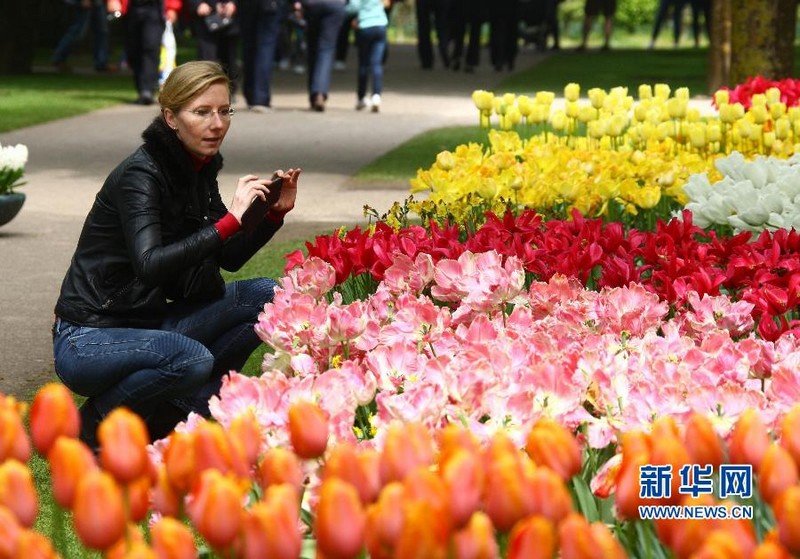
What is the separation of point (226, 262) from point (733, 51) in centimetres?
969

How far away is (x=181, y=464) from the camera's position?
2188mm

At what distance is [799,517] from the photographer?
186cm

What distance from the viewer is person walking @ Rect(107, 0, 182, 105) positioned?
1709 cm

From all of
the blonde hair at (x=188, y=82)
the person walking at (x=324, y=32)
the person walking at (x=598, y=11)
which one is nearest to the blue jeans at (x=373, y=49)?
the person walking at (x=324, y=32)

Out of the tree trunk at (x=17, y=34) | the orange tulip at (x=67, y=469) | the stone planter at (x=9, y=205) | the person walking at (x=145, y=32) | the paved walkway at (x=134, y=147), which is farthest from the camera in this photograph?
the tree trunk at (x=17, y=34)

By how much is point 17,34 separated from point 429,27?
6.57 meters

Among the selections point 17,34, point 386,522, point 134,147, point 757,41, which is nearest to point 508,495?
point 386,522

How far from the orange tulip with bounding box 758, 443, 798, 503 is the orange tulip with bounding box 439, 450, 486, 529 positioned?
0.37 m

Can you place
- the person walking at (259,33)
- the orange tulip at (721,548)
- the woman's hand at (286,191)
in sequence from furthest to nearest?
the person walking at (259,33), the woman's hand at (286,191), the orange tulip at (721,548)

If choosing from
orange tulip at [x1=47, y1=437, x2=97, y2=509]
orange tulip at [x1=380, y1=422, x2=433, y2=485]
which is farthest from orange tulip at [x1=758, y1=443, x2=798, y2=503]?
orange tulip at [x1=47, y1=437, x2=97, y2=509]

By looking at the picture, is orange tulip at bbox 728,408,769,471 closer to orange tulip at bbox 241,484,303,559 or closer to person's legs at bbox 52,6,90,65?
orange tulip at bbox 241,484,303,559

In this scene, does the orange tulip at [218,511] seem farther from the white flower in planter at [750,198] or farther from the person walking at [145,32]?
the person walking at [145,32]

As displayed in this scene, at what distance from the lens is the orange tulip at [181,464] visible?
86.0 inches

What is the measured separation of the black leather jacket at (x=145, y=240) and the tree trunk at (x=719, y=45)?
44.0 ft
